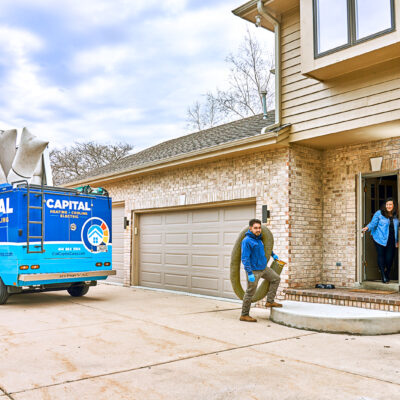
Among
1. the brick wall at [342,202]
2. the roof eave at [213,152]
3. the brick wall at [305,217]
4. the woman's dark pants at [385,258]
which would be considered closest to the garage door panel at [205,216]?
the roof eave at [213,152]

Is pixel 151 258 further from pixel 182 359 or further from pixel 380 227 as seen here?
pixel 182 359

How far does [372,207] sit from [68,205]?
627cm

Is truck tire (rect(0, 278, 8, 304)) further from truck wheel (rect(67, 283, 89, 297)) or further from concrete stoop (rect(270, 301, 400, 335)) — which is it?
concrete stoop (rect(270, 301, 400, 335))

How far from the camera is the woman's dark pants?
8.35m

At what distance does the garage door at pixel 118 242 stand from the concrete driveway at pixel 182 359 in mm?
5480

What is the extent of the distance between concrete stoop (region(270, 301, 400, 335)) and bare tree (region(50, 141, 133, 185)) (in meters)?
26.6

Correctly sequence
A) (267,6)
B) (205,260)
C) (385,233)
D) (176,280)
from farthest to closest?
(176,280)
(205,260)
(267,6)
(385,233)

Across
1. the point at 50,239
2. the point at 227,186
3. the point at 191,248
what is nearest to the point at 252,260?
the point at 227,186

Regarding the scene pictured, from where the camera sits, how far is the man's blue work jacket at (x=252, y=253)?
7.24 meters

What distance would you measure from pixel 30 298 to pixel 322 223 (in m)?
6.83

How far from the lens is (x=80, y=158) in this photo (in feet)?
107

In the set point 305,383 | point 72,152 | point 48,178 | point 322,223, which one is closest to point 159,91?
point 72,152

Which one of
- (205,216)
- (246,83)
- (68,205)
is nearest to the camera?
(68,205)

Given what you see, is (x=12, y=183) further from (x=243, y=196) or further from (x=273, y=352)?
(x=273, y=352)
